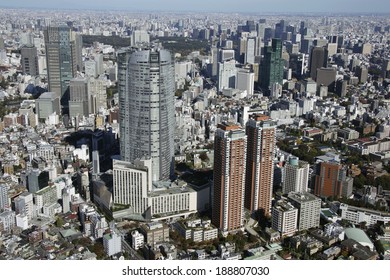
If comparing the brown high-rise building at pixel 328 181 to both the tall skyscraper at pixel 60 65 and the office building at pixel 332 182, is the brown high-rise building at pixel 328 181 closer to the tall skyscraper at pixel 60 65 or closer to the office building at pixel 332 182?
the office building at pixel 332 182

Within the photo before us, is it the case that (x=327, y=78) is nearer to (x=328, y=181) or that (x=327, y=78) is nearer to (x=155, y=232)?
(x=328, y=181)

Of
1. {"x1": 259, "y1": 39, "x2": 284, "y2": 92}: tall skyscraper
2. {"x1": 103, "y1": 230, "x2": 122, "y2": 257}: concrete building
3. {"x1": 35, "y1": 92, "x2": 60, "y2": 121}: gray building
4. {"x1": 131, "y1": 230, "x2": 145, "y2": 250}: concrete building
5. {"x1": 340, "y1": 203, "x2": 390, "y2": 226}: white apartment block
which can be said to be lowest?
{"x1": 340, "y1": 203, "x2": 390, "y2": 226}: white apartment block

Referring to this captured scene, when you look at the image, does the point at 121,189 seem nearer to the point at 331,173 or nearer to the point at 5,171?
the point at 5,171

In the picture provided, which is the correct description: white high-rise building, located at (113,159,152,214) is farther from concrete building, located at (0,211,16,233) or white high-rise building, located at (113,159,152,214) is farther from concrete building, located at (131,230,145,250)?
concrete building, located at (0,211,16,233)

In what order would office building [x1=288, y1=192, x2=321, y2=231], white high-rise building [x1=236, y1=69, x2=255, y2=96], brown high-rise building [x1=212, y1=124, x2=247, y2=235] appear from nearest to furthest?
1. brown high-rise building [x1=212, y1=124, x2=247, y2=235]
2. office building [x1=288, y1=192, x2=321, y2=231]
3. white high-rise building [x1=236, y1=69, x2=255, y2=96]

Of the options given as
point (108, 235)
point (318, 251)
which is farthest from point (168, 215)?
point (318, 251)

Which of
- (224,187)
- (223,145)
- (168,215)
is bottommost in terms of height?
(168,215)

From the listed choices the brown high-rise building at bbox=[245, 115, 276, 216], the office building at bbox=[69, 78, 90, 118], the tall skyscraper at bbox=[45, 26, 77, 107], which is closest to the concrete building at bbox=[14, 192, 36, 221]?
the brown high-rise building at bbox=[245, 115, 276, 216]
